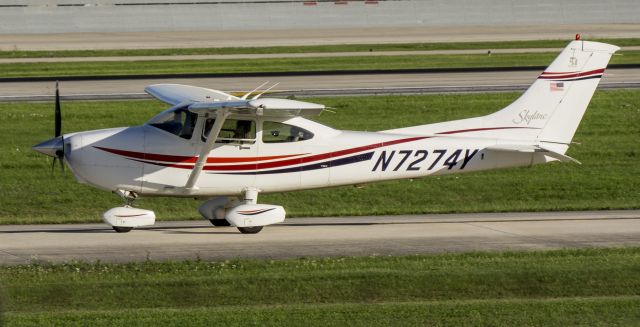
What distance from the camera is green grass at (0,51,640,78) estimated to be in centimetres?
4319

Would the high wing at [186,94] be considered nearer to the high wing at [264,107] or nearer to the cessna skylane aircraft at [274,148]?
the cessna skylane aircraft at [274,148]

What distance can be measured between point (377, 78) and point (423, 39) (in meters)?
19.2

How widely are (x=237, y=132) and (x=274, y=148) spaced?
659mm

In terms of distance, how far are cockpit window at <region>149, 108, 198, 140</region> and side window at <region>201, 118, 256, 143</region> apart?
247 millimetres

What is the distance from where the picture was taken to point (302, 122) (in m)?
18.6

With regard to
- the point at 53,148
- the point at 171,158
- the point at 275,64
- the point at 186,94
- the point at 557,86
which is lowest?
the point at 171,158

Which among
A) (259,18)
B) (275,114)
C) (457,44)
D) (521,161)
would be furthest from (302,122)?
(259,18)

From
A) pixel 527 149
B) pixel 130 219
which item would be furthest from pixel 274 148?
pixel 527 149

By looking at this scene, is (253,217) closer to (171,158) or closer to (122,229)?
(171,158)

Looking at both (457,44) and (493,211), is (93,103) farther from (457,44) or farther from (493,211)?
(457,44)

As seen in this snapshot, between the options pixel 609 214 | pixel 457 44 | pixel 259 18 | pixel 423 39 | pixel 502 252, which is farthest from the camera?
pixel 259 18

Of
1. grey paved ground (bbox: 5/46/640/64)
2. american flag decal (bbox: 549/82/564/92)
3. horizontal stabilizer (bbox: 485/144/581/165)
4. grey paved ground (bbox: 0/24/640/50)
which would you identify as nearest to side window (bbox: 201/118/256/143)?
horizontal stabilizer (bbox: 485/144/581/165)

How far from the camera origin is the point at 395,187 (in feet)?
77.8

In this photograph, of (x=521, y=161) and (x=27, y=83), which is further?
(x=27, y=83)
